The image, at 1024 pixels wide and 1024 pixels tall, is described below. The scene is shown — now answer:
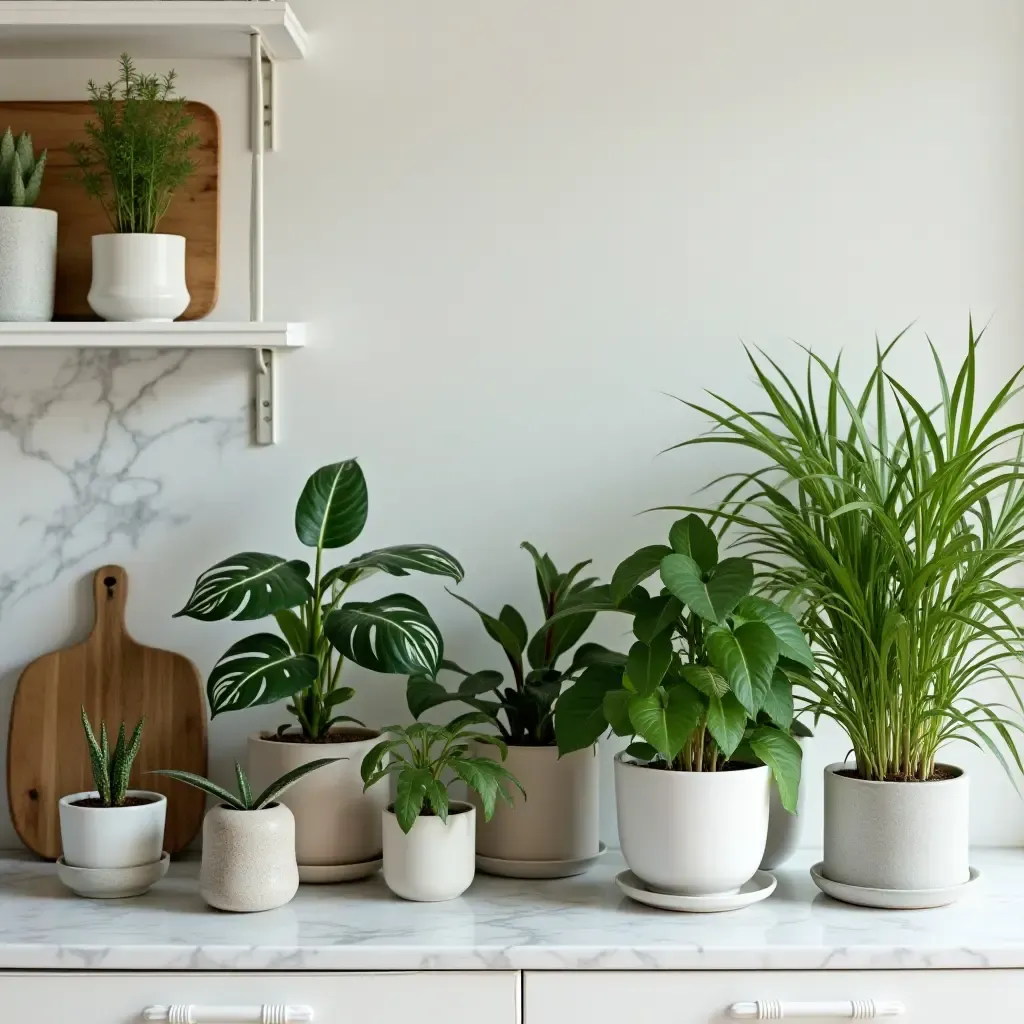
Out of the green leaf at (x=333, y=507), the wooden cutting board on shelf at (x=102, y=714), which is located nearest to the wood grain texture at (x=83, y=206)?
the green leaf at (x=333, y=507)

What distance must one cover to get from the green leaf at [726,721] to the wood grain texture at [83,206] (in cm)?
93

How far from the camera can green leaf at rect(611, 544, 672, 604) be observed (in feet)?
4.81

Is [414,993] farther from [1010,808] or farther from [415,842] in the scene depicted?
[1010,808]

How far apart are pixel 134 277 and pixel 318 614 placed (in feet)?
1.68

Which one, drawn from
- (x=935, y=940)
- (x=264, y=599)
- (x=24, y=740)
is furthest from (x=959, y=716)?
(x=24, y=740)

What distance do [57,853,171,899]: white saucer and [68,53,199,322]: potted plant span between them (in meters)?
0.71

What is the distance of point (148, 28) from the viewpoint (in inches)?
64.3

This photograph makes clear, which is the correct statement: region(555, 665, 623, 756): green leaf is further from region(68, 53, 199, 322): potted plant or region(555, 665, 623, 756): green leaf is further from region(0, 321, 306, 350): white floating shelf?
region(68, 53, 199, 322): potted plant

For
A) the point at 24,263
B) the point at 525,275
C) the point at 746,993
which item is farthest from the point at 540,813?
the point at 24,263

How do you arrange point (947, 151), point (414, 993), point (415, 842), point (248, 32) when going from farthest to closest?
point (947, 151)
point (248, 32)
point (415, 842)
point (414, 993)

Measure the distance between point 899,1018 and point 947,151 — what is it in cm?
119

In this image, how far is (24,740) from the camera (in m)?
1.75

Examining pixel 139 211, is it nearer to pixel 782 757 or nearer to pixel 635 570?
pixel 635 570

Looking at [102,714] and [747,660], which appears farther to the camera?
[102,714]
